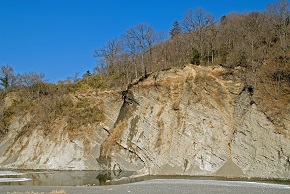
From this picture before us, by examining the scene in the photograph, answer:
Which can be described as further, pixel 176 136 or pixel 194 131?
pixel 176 136

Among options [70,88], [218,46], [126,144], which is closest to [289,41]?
[218,46]

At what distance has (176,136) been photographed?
40750mm

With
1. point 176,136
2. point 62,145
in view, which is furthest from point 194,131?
point 62,145

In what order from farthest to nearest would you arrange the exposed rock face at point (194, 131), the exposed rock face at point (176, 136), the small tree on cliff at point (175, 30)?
the small tree on cliff at point (175, 30) < the exposed rock face at point (176, 136) < the exposed rock face at point (194, 131)

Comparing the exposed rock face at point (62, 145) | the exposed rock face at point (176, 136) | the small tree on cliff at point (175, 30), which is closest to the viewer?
the exposed rock face at point (176, 136)

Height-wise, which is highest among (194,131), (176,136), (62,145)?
(194,131)

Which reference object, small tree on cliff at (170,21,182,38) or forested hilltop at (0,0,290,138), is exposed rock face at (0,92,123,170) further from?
small tree on cliff at (170,21,182,38)

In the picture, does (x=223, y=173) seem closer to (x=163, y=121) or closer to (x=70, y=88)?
(x=163, y=121)

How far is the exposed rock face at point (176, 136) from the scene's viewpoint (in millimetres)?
35781

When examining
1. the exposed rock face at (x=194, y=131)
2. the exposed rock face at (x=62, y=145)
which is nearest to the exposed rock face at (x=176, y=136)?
the exposed rock face at (x=194, y=131)

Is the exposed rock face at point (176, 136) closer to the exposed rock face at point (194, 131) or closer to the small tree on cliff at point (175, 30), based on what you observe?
the exposed rock face at point (194, 131)

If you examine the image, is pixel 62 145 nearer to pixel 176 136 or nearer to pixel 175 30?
pixel 176 136

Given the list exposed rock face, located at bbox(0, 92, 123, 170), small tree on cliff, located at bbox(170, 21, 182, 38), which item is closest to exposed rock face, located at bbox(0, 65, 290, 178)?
exposed rock face, located at bbox(0, 92, 123, 170)

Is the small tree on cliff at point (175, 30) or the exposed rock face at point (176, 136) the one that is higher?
the small tree on cliff at point (175, 30)
